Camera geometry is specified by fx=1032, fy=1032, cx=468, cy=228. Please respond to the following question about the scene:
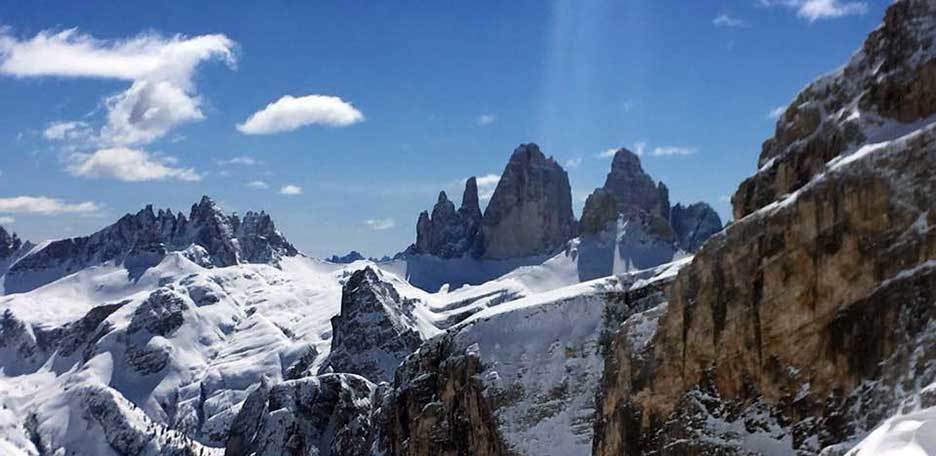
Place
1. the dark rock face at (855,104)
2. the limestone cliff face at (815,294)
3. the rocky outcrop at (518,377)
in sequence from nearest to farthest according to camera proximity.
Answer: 1. the limestone cliff face at (815,294)
2. the dark rock face at (855,104)
3. the rocky outcrop at (518,377)

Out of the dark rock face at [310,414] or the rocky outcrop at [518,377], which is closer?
the rocky outcrop at [518,377]

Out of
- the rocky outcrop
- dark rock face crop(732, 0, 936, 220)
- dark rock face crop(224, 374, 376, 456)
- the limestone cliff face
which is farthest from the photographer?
dark rock face crop(224, 374, 376, 456)

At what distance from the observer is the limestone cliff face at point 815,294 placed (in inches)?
1854

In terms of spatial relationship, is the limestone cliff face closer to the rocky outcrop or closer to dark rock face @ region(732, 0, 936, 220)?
dark rock face @ region(732, 0, 936, 220)

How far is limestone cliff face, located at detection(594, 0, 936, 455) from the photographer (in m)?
47.1

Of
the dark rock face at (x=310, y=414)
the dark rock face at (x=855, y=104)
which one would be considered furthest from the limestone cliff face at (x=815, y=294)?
the dark rock face at (x=310, y=414)

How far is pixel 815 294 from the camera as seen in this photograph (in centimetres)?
5150

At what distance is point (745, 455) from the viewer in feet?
180

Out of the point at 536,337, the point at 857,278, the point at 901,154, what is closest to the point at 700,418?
the point at 857,278

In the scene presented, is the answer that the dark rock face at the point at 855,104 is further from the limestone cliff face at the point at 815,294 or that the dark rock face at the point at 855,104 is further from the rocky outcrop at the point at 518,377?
the rocky outcrop at the point at 518,377

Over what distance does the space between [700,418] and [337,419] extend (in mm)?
105822

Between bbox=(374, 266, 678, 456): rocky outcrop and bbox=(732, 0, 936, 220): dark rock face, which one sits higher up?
bbox=(732, 0, 936, 220): dark rock face

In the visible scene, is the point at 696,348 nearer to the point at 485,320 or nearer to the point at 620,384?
the point at 620,384

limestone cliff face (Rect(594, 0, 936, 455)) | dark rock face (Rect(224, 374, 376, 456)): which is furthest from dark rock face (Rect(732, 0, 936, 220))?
dark rock face (Rect(224, 374, 376, 456))
